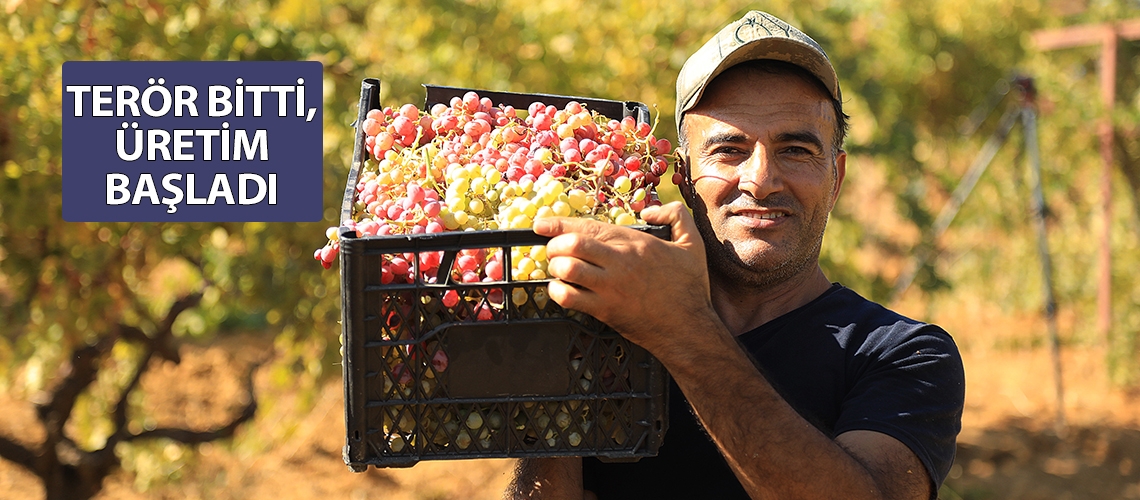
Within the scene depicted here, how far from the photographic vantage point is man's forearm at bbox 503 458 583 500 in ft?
5.86

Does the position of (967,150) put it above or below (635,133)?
above

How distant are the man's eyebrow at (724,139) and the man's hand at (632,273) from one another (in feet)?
1.38

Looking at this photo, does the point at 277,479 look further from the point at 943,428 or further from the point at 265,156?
the point at 943,428

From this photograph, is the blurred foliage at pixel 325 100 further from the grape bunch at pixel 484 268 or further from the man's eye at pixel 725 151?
the grape bunch at pixel 484 268

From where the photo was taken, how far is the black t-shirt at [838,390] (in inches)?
64.7

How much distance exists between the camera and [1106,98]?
771cm

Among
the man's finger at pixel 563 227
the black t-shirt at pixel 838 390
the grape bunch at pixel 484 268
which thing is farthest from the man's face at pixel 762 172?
the man's finger at pixel 563 227

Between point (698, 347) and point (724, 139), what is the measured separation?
1.67ft

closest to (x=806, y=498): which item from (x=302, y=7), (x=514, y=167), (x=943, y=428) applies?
(x=943, y=428)

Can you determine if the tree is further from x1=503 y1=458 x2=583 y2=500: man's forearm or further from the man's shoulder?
the man's shoulder

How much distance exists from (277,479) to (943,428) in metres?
5.34

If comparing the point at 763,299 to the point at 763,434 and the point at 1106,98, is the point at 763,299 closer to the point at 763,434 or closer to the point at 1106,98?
the point at 763,434

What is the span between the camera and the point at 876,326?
181cm

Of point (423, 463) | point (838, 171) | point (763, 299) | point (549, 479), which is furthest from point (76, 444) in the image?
point (838, 171)
